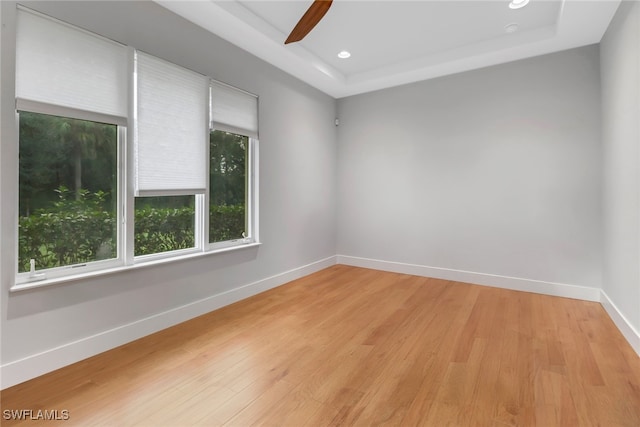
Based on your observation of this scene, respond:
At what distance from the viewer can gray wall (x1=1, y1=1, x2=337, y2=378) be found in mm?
2020

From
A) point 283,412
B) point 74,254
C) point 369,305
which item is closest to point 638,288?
point 369,305

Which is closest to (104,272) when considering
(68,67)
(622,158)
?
(68,67)

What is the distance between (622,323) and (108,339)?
419 centimetres

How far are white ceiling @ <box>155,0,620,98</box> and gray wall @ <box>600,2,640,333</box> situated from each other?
0.36 m

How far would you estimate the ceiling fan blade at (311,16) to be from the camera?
2.02 m

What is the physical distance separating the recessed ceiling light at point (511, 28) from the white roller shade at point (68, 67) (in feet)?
12.2

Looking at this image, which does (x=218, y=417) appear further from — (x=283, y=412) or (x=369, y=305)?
(x=369, y=305)

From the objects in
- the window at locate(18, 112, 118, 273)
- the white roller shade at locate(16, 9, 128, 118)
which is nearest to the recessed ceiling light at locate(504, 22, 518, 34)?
the white roller shade at locate(16, 9, 128, 118)

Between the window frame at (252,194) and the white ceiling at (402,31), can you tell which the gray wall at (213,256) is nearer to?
the window frame at (252,194)

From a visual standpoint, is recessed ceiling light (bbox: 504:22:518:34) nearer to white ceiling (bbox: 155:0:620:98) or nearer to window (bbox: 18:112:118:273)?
white ceiling (bbox: 155:0:620:98)

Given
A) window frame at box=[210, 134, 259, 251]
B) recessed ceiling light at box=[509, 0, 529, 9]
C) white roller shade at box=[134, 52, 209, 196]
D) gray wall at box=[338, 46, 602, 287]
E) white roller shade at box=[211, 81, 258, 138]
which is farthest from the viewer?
window frame at box=[210, 134, 259, 251]

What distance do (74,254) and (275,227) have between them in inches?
83.3

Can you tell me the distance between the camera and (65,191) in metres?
2.18

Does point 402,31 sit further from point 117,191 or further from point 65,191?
point 65,191
